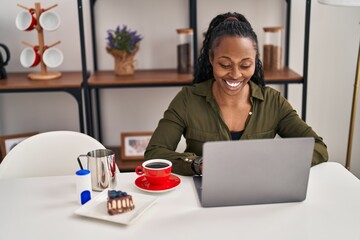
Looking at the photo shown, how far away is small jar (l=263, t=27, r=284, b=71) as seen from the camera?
2756 millimetres

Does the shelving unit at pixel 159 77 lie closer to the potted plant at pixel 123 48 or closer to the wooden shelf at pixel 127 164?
the potted plant at pixel 123 48

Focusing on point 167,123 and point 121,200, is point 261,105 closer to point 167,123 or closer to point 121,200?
point 167,123

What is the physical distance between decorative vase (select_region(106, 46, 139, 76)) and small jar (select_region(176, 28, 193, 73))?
0.25 metres

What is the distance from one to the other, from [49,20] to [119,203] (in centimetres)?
167

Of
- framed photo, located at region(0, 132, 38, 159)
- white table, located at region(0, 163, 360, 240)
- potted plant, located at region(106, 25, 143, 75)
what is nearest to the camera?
white table, located at region(0, 163, 360, 240)

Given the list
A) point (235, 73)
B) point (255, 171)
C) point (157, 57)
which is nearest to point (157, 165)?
point (255, 171)

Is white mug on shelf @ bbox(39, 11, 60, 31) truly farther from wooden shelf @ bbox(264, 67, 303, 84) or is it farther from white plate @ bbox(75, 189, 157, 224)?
white plate @ bbox(75, 189, 157, 224)

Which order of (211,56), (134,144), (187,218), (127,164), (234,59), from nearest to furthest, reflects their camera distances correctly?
(187,218)
(234,59)
(211,56)
(127,164)
(134,144)

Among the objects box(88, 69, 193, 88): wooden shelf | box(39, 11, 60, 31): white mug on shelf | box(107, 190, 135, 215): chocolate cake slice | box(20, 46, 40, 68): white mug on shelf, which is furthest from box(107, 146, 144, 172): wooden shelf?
box(107, 190, 135, 215): chocolate cake slice

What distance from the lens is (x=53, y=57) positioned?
2.72m

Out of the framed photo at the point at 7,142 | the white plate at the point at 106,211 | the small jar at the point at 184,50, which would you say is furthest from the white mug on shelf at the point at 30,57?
the white plate at the point at 106,211

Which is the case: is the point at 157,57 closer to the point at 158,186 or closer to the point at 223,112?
the point at 223,112

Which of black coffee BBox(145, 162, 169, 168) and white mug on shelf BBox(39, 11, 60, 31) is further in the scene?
white mug on shelf BBox(39, 11, 60, 31)

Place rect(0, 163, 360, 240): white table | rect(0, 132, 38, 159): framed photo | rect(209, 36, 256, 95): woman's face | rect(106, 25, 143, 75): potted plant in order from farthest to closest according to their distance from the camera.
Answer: rect(0, 132, 38, 159): framed photo, rect(106, 25, 143, 75): potted plant, rect(209, 36, 256, 95): woman's face, rect(0, 163, 360, 240): white table
